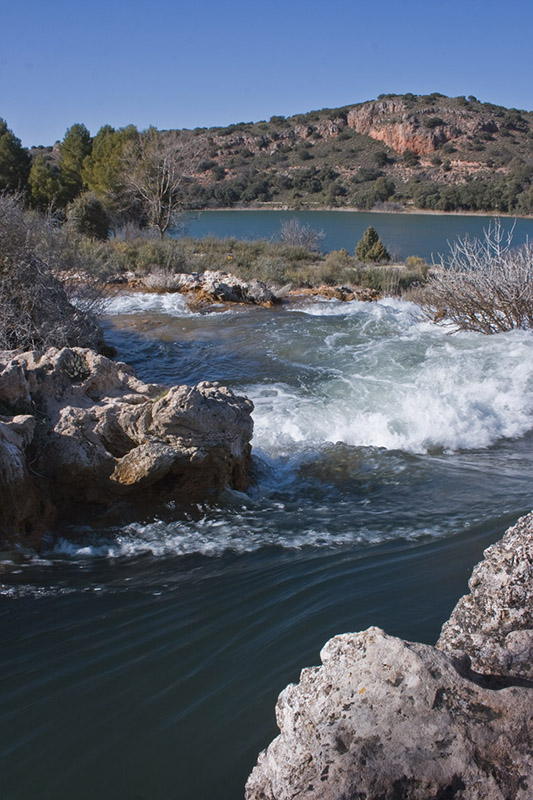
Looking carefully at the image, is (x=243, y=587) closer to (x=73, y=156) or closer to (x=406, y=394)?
(x=406, y=394)

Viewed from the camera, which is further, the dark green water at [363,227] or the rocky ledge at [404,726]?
the dark green water at [363,227]

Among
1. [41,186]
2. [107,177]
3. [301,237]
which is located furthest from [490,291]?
[41,186]

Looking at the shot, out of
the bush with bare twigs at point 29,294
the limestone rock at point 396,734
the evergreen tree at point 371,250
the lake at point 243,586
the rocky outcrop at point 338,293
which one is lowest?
the lake at point 243,586

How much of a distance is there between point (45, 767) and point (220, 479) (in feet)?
9.20

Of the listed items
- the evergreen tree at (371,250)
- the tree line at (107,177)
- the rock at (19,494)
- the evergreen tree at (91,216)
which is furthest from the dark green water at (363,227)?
the rock at (19,494)

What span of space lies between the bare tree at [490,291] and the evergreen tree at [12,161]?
25.4 meters

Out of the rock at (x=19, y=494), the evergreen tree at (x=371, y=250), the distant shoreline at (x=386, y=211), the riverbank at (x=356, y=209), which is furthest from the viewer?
Answer: the riverbank at (x=356, y=209)

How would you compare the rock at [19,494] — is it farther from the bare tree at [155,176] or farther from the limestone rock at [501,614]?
the bare tree at [155,176]

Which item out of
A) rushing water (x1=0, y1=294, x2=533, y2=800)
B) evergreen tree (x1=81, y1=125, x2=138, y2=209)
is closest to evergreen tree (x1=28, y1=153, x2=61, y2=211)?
evergreen tree (x1=81, y1=125, x2=138, y2=209)

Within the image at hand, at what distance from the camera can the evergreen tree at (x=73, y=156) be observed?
31969 mm

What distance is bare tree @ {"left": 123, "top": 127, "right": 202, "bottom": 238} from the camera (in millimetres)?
26703

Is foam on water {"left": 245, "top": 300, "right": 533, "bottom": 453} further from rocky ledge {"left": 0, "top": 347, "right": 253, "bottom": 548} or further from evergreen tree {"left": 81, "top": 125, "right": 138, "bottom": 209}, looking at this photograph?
evergreen tree {"left": 81, "top": 125, "right": 138, "bottom": 209}

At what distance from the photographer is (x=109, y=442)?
4828 millimetres

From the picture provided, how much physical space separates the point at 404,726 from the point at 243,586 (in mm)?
1966
